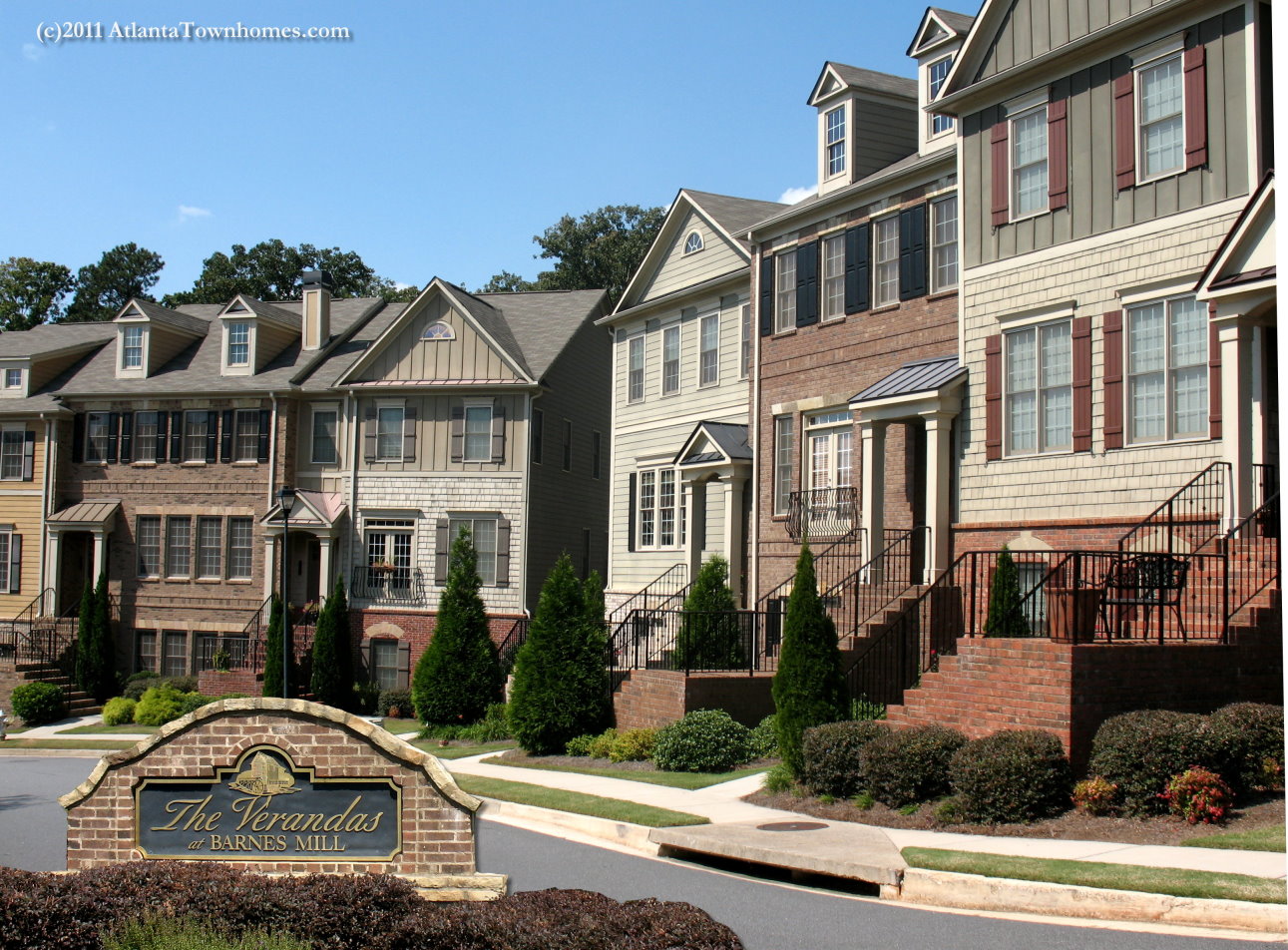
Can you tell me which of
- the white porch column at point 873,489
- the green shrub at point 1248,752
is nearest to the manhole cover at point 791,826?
the green shrub at point 1248,752

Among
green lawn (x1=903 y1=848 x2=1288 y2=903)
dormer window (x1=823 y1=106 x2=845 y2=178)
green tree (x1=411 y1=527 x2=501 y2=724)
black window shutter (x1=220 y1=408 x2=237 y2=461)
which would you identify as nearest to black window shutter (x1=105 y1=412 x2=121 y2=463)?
black window shutter (x1=220 y1=408 x2=237 y2=461)

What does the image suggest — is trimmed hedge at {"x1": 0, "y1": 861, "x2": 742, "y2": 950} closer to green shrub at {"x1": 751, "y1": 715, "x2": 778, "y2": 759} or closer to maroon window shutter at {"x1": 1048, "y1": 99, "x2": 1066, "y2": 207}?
green shrub at {"x1": 751, "y1": 715, "x2": 778, "y2": 759}

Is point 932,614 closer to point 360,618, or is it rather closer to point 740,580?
point 740,580

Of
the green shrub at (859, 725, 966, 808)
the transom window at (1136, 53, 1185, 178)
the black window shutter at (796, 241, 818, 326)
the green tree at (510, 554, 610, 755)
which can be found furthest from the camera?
the black window shutter at (796, 241, 818, 326)

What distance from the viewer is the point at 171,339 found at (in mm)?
40281

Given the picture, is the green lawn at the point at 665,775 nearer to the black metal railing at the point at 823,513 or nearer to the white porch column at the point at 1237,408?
the black metal railing at the point at 823,513

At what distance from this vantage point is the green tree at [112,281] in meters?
73.2

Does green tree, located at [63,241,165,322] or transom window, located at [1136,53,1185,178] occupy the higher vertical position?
green tree, located at [63,241,165,322]

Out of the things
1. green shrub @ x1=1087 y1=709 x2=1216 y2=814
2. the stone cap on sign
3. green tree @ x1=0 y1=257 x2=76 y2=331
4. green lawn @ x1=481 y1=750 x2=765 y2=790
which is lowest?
green lawn @ x1=481 y1=750 x2=765 y2=790

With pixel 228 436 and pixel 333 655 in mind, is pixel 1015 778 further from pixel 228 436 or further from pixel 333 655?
pixel 228 436

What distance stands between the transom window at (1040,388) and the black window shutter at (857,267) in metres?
4.52

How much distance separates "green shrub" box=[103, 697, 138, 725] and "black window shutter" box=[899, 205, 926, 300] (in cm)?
2309

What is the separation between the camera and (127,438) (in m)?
38.8

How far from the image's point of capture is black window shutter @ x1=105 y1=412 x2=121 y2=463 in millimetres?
38969
